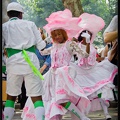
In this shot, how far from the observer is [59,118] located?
230 inches

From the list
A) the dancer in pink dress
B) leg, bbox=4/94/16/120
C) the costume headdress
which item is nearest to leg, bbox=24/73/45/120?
leg, bbox=4/94/16/120

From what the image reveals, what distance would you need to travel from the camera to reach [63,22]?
594 centimetres

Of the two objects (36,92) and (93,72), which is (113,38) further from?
(93,72)

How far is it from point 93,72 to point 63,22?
93cm

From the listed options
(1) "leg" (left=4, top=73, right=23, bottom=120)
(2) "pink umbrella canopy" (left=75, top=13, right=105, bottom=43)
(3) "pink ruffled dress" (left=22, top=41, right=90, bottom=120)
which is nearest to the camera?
(1) "leg" (left=4, top=73, right=23, bottom=120)

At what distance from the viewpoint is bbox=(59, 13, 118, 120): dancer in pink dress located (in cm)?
632

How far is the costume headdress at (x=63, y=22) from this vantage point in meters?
5.83

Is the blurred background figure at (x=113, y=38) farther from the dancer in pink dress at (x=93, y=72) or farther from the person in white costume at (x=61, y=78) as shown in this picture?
the dancer in pink dress at (x=93, y=72)

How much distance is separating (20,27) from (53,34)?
601 millimetres

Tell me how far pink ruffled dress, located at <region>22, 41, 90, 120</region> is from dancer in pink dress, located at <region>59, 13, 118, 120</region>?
385mm

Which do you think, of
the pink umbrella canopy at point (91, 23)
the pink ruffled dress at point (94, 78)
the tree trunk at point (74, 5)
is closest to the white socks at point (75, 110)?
the pink ruffled dress at point (94, 78)

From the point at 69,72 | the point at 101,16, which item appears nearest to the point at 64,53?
the point at 69,72

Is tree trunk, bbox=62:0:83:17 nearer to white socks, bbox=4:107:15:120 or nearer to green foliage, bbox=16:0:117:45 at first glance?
green foliage, bbox=16:0:117:45

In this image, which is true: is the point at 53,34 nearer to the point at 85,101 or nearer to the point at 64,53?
the point at 64,53
